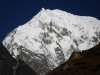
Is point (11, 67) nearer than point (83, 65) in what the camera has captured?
No

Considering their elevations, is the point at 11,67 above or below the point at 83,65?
above

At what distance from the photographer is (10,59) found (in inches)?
3423

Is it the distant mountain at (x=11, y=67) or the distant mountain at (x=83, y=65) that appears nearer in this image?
the distant mountain at (x=83, y=65)

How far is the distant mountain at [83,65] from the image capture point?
13976 millimetres

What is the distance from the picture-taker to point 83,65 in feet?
48.6

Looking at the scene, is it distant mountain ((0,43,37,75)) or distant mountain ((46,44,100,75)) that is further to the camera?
distant mountain ((0,43,37,75))

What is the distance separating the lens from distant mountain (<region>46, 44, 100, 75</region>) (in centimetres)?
1398

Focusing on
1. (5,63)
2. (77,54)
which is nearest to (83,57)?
(77,54)

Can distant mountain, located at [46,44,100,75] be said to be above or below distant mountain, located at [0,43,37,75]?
below

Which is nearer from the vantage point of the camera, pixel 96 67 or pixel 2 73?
pixel 96 67

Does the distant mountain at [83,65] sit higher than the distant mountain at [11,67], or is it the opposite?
the distant mountain at [11,67]

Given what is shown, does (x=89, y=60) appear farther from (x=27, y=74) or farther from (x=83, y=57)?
(x=27, y=74)

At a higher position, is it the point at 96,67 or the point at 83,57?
the point at 83,57

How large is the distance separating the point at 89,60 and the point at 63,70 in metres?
1.50
